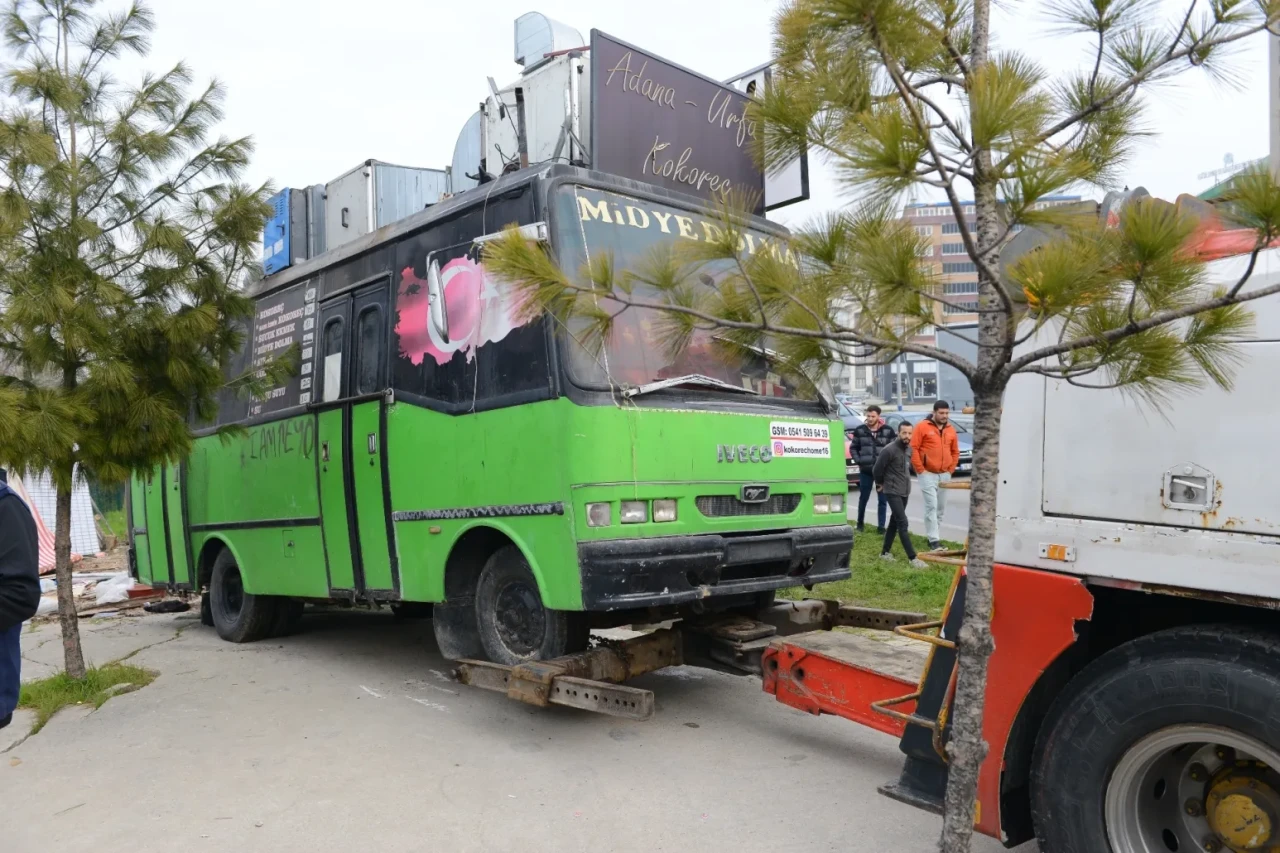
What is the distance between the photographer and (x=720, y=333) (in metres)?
3.23

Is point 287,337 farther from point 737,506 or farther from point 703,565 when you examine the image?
point 703,565

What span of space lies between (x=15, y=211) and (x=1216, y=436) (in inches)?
245

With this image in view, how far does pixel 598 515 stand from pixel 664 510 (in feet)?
1.26

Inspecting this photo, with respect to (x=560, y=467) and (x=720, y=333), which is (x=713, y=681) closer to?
(x=560, y=467)

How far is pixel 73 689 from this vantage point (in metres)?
→ 6.59

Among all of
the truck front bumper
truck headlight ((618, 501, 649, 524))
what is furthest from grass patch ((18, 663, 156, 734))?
truck headlight ((618, 501, 649, 524))

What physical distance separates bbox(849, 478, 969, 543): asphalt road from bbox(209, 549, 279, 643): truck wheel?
25.9 ft

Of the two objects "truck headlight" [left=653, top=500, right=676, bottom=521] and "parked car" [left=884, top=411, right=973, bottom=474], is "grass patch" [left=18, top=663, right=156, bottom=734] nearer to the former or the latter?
"truck headlight" [left=653, top=500, right=676, bottom=521]

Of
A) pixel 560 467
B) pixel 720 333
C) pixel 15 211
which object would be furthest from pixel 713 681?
pixel 15 211

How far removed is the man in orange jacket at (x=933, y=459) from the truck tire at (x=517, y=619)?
664cm

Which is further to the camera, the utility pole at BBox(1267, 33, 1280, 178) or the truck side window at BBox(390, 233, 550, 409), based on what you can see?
the truck side window at BBox(390, 233, 550, 409)

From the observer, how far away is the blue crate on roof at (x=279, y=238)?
8.38 metres

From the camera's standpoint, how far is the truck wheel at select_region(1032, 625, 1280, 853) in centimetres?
264

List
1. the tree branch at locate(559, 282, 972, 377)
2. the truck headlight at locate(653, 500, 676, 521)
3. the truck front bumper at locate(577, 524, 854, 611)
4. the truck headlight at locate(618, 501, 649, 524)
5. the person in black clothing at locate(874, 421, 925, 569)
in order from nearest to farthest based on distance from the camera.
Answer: the tree branch at locate(559, 282, 972, 377) < the truck front bumper at locate(577, 524, 854, 611) < the truck headlight at locate(618, 501, 649, 524) < the truck headlight at locate(653, 500, 676, 521) < the person in black clothing at locate(874, 421, 925, 569)
